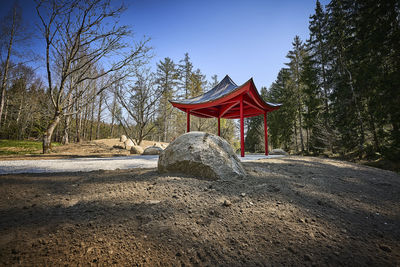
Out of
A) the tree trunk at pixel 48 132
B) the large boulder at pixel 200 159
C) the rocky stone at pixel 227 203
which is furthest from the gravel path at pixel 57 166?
the tree trunk at pixel 48 132

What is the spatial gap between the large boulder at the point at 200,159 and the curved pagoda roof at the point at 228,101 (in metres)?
3.50

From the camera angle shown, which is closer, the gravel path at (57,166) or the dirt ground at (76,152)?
the gravel path at (57,166)

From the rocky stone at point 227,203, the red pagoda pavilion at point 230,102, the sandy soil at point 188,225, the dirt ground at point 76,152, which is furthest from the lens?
the red pagoda pavilion at point 230,102

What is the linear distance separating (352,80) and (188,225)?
13.7 meters

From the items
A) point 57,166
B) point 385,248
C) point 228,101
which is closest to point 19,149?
point 57,166

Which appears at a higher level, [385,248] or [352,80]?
[352,80]

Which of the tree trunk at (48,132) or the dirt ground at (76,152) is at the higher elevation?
the tree trunk at (48,132)

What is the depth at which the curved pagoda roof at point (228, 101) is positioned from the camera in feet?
18.6

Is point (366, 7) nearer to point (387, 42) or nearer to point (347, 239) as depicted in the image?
point (387, 42)

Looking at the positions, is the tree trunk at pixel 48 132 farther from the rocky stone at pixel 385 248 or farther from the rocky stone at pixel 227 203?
the rocky stone at pixel 385 248

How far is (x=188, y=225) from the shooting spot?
125 centimetres

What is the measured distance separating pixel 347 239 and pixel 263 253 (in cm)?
77

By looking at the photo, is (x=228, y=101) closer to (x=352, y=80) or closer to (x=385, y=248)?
(x=385, y=248)

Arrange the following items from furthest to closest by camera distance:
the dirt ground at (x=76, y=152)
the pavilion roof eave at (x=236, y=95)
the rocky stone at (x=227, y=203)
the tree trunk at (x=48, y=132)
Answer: the tree trunk at (x=48, y=132)
the pavilion roof eave at (x=236, y=95)
the dirt ground at (x=76, y=152)
the rocky stone at (x=227, y=203)
